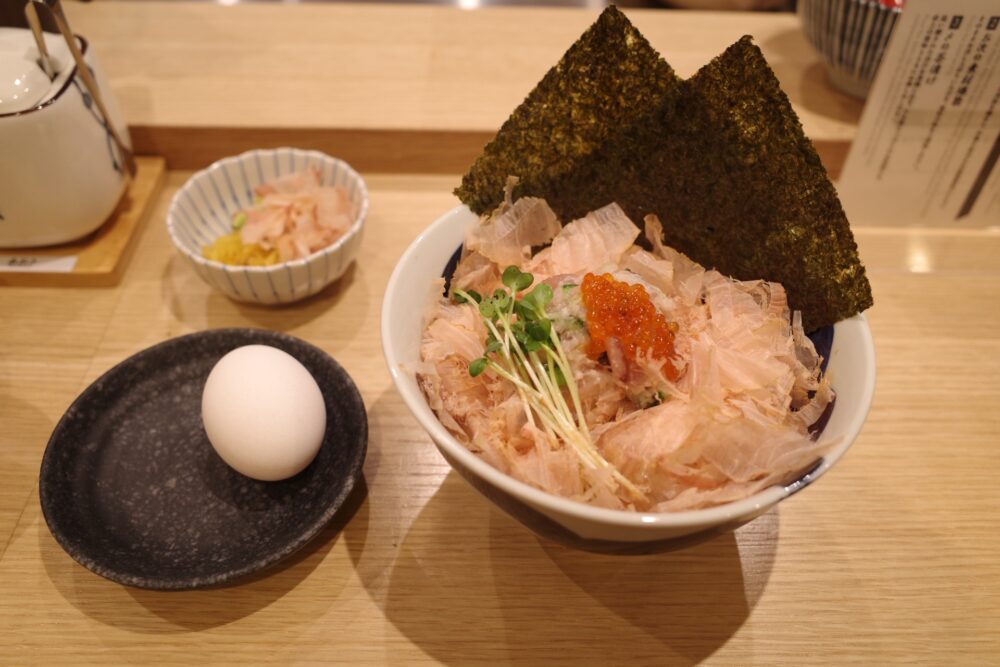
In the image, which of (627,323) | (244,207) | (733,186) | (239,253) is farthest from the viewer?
(244,207)

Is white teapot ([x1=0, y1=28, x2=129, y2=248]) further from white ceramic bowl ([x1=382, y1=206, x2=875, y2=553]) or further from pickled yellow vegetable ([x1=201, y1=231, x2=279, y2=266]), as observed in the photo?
white ceramic bowl ([x1=382, y1=206, x2=875, y2=553])

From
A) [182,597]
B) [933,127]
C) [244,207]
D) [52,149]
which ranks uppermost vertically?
[933,127]

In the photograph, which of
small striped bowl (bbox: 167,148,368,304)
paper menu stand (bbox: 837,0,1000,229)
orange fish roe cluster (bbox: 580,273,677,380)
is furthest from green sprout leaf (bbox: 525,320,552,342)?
paper menu stand (bbox: 837,0,1000,229)

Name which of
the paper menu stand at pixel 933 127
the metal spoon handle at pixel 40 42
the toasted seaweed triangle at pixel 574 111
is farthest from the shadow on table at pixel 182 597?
the paper menu stand at pixel 933 127

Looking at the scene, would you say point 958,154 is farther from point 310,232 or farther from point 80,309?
point 80,309

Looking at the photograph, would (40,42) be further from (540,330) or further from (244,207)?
(540,330)

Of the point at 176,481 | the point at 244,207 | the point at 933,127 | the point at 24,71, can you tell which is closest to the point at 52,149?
the point at 24,71

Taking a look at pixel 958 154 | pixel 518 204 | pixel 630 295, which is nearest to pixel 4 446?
pixel 518 204

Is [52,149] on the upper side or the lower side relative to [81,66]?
lower
